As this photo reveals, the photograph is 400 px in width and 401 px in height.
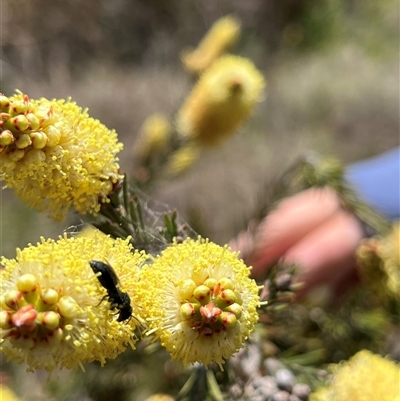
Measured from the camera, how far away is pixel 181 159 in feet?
3.25

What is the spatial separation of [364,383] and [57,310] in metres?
0.31

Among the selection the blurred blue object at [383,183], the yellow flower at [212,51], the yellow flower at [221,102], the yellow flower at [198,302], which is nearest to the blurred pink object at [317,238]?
the blurred blue object at [383,183]

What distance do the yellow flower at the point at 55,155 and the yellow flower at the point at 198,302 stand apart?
3.7 inches

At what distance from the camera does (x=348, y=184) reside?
2.44 ft

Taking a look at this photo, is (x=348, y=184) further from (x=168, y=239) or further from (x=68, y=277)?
(x=68, y=277)

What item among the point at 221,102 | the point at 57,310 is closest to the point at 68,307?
the point at 57,310

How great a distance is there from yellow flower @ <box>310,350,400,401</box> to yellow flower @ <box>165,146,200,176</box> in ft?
1.95

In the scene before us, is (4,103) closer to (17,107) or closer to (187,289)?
(17,107)

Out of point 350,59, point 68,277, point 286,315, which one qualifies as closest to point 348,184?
point 286,315

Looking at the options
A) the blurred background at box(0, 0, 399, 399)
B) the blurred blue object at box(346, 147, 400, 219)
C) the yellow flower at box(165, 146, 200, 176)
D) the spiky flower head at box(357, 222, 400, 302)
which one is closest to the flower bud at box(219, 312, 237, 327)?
the spiky flower head at box(357, 222, 400, 302)

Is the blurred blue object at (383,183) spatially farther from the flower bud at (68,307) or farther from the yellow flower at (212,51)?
the flower bud at (68,307)

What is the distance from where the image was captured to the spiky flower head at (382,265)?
Result: 67 cm

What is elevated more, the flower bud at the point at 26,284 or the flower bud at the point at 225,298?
the flower bud at the point at 26,284

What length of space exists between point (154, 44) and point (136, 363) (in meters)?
2.20
